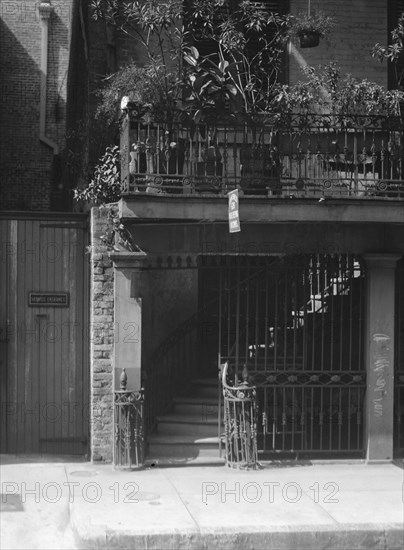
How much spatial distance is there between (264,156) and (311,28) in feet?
7.04

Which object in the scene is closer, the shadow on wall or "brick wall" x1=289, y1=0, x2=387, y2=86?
"brick wall" x1=289, y1=0, x2=387, y2=86

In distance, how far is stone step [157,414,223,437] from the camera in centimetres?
1036

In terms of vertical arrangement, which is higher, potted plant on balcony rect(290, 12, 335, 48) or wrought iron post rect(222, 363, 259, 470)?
potted plant on balcony rect(290, 12, 335, 48)

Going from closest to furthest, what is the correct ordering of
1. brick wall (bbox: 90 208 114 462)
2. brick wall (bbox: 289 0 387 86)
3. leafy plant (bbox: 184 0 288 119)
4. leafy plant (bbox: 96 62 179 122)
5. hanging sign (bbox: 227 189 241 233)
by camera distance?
hanging sign (bbox: 227 189 241 233), brick wall (bbox: 90 208 114 462), leafy plant (bbox: 96 62 179 122), leafy plant (bbox: 184 0 288 119), brick wall (bbox: 289 0 387 86)

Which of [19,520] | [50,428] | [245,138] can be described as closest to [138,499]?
[19,520]

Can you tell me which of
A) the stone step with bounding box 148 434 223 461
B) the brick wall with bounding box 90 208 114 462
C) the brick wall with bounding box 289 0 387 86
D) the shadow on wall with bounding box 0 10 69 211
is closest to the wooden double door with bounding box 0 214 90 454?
the brick wall with bounding box 90 208 114 462

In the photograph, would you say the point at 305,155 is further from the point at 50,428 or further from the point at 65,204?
the point at 65,204

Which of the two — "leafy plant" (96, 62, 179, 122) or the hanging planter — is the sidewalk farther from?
the hanging planter

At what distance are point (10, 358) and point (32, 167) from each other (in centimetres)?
1227

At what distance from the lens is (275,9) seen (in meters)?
12.1

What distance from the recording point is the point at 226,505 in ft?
27.0

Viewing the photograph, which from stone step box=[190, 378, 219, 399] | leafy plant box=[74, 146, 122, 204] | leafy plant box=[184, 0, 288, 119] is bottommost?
stone step box=[190, 378, 219, 399]

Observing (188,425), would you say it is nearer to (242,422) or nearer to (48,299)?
(242,422)

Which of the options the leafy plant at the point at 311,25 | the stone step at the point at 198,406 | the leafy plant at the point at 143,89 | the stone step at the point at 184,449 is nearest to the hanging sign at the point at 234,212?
the leafy plant at the point at 143,89
